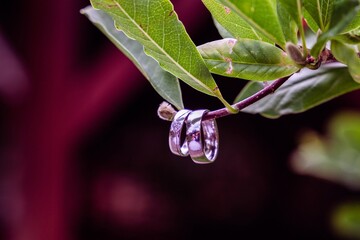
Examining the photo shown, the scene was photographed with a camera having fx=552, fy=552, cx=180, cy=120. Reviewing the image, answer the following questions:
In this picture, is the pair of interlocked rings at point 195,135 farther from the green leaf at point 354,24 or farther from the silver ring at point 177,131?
the green leaf at point 354,24

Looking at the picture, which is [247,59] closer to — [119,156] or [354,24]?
[354,24]

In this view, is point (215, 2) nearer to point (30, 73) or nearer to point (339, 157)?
point (339, 157)

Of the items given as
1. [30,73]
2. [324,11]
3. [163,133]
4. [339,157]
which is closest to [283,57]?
[324,11]

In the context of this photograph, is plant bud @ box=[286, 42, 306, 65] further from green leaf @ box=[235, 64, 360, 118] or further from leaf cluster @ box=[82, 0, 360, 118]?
green leaf @ box=[235, 64, 360, 118]

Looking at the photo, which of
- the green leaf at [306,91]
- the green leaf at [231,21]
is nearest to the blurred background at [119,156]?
the green leaf at [306,91]

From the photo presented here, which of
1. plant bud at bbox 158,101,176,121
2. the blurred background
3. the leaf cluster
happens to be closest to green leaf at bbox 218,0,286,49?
the leaf cluster

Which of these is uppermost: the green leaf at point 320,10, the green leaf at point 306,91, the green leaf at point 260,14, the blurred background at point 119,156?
the green leaf at point 260,14
